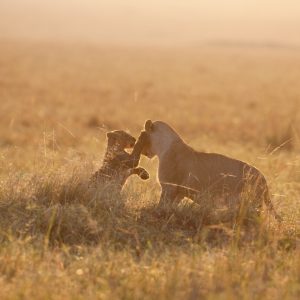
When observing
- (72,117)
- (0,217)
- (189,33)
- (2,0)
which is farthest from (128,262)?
(2,0)

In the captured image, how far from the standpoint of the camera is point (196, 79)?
Answer: 100ft

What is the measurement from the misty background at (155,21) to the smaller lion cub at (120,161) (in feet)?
224

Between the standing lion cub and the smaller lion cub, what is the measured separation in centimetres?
28

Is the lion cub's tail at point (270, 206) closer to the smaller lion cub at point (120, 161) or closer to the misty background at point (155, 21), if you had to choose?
the smaller lion cub at point (120, 161)

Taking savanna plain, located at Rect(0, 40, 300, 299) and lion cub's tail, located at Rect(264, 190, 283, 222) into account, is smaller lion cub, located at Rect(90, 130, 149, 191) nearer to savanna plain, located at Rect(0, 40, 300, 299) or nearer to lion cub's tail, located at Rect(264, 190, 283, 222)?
savanna plain, located at Rect(0, 40, 300, 299)

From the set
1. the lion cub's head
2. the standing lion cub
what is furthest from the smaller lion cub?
the standing lion cub

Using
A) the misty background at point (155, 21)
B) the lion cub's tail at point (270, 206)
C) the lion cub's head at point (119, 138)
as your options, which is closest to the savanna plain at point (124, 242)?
the lion cub's tail at point (270, 206)

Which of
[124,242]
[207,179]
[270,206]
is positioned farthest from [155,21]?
[124,242]

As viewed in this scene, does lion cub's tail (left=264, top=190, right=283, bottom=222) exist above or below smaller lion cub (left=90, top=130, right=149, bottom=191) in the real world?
below

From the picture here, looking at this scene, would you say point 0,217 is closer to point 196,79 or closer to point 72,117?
point 72,117

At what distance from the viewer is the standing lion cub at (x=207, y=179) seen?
6676 millimetres

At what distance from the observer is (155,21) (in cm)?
10862

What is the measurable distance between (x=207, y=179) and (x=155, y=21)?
104 metres

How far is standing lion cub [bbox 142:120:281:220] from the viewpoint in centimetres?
668
